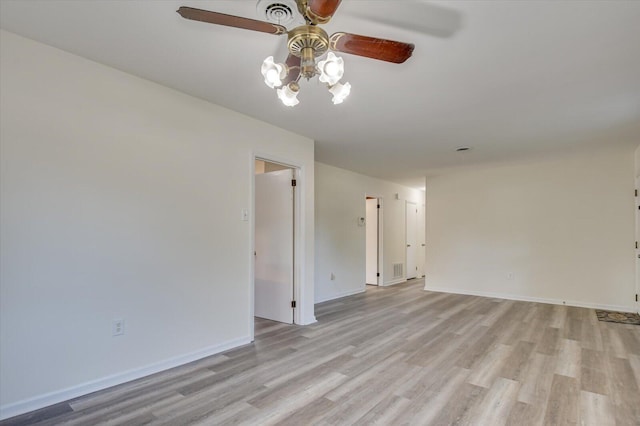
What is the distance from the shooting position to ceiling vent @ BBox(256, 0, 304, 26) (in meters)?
1.77

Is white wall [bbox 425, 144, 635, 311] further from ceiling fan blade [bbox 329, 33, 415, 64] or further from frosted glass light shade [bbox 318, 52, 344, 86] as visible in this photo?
frosted glass light shade [bbox 318, 52, 344, 86]

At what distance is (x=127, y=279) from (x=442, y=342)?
3226 millimetres

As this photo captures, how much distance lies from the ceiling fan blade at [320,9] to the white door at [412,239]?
7409 mm

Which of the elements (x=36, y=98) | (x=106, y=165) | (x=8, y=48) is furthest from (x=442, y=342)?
(x=8, y=48)

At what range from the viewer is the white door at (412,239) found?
8453 mm

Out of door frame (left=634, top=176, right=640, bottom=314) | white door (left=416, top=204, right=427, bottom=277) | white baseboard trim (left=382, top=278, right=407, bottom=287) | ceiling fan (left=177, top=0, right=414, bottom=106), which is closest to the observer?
ceiling fan (left=177, top=0, right=414, bottom=106)

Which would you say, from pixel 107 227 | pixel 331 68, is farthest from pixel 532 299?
pixel 107 227

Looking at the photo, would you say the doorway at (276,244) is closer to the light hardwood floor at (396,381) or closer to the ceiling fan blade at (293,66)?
the light hardwood floor at (396,381)

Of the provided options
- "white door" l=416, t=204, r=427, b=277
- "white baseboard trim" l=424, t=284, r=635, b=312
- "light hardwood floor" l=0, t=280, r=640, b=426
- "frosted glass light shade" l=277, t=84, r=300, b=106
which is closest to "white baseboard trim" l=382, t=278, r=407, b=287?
"white baseboard trim" l=424, t=284, r=635, b=312

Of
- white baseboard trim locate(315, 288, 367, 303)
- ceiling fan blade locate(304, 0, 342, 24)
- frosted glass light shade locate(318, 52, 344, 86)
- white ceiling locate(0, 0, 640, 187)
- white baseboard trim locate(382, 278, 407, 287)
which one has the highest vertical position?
white ceiling locate(0, 0, 640, 187)

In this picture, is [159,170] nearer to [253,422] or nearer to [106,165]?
[106,165]

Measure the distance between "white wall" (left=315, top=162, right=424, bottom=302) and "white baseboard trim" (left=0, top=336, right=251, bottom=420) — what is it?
9.41ft

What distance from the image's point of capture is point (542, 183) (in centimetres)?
579

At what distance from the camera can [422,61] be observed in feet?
7.88
